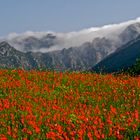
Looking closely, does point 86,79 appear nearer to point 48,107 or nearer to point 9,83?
point 9,83

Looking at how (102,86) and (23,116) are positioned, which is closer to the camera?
(23,116)

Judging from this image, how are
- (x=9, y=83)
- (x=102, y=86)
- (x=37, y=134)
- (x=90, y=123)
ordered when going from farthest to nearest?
(x=102, y=86) → (x=9, y=83) → (x=90, y=123) → (x=37, y=134)

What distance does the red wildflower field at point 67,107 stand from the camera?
911 cm

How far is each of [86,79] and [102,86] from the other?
1.00 meters

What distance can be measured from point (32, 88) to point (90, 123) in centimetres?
429

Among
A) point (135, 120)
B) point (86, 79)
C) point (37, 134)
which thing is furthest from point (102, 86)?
point (37, 134)

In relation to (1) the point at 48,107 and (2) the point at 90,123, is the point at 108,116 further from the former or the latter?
(1) the point at 48,107

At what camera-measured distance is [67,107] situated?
11555 mm

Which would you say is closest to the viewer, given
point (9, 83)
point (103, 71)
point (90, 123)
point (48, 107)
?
point (90, 123)

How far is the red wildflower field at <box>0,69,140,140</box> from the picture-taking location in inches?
359

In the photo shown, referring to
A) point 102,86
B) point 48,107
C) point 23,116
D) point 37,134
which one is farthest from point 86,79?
point 37,134

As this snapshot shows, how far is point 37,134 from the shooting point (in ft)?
29.9

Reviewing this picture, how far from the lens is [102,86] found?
1577cm

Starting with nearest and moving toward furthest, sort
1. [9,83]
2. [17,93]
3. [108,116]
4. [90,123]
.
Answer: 1. [90,123]
2. [108,116]
3. [17,93]
4. [9,83]
